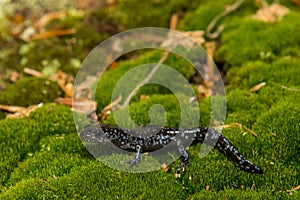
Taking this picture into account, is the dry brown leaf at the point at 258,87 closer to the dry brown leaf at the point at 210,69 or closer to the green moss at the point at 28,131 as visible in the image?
the dry brown leaf at the point at 210,69

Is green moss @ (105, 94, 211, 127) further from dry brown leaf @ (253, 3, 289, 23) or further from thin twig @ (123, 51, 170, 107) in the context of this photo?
dry brown leaf @ (253, 3, 289, 23)

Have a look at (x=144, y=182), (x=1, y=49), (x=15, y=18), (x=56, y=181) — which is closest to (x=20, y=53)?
(x=1, y=49)

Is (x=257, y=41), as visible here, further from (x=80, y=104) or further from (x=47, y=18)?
(x=47, y=18)

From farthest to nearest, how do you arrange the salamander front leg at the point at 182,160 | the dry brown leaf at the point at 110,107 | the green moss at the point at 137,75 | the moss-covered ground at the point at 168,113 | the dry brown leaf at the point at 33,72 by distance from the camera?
the dry brown leaf at the point at 33,72 < the green moss at the point at 137,75 < the dry brown leaf at the point at 110,107 < the salamander front leg at the point at 182,160 < the moss-covered ground at the point at 168,113

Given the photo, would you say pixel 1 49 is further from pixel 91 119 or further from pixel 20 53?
pixel 91 119

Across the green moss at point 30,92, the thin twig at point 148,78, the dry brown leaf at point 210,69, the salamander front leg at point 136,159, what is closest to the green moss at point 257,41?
the dry brown leaf at point 210,69

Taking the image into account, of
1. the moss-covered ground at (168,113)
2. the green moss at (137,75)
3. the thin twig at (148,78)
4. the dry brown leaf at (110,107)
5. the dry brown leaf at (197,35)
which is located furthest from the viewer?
the dry brown leaf at (197,35)

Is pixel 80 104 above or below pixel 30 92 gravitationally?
below

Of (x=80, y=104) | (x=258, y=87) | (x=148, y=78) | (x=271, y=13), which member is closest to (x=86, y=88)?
(x=80, y=104)
